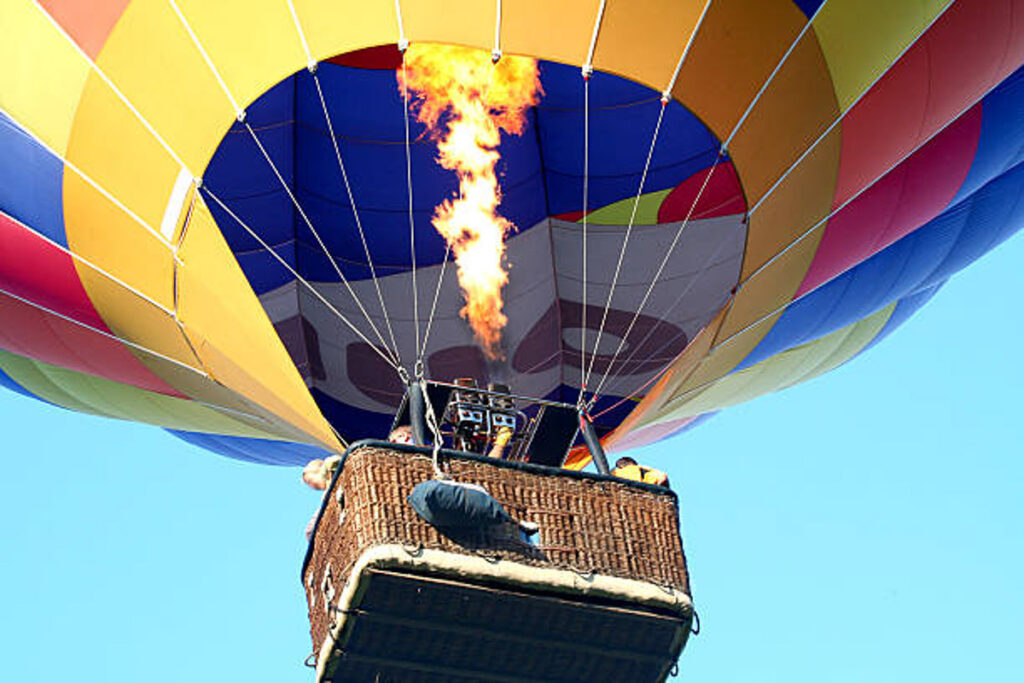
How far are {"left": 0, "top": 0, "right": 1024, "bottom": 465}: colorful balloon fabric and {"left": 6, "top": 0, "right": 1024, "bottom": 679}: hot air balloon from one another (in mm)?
12

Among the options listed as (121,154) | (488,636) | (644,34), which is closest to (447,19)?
(644,34)

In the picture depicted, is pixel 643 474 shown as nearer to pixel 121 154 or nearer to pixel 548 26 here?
pixel 548 26

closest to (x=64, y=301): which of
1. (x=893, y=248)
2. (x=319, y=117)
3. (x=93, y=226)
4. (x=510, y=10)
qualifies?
(x=93, y=226)

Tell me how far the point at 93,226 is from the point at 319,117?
1.20m

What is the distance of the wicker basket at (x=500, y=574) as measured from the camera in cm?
565

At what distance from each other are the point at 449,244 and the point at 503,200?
30cm

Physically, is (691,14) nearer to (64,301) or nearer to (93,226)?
(93,226)

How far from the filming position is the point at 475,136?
7723 mm

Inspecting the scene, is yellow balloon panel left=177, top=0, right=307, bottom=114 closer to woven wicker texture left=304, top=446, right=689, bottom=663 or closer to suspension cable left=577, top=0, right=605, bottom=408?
suspension cable left=577, top=0, right=605, bottom=408

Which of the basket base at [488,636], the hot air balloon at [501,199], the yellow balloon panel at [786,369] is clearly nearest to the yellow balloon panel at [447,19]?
the hot air balloon at [501,199]

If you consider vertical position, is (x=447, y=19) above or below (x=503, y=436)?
above

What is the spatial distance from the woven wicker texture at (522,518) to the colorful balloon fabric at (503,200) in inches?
59.2

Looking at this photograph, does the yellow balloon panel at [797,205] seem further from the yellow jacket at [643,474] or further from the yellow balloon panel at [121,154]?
the yellow balloon panel at [121,154]

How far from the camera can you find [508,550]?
18.8 feet
